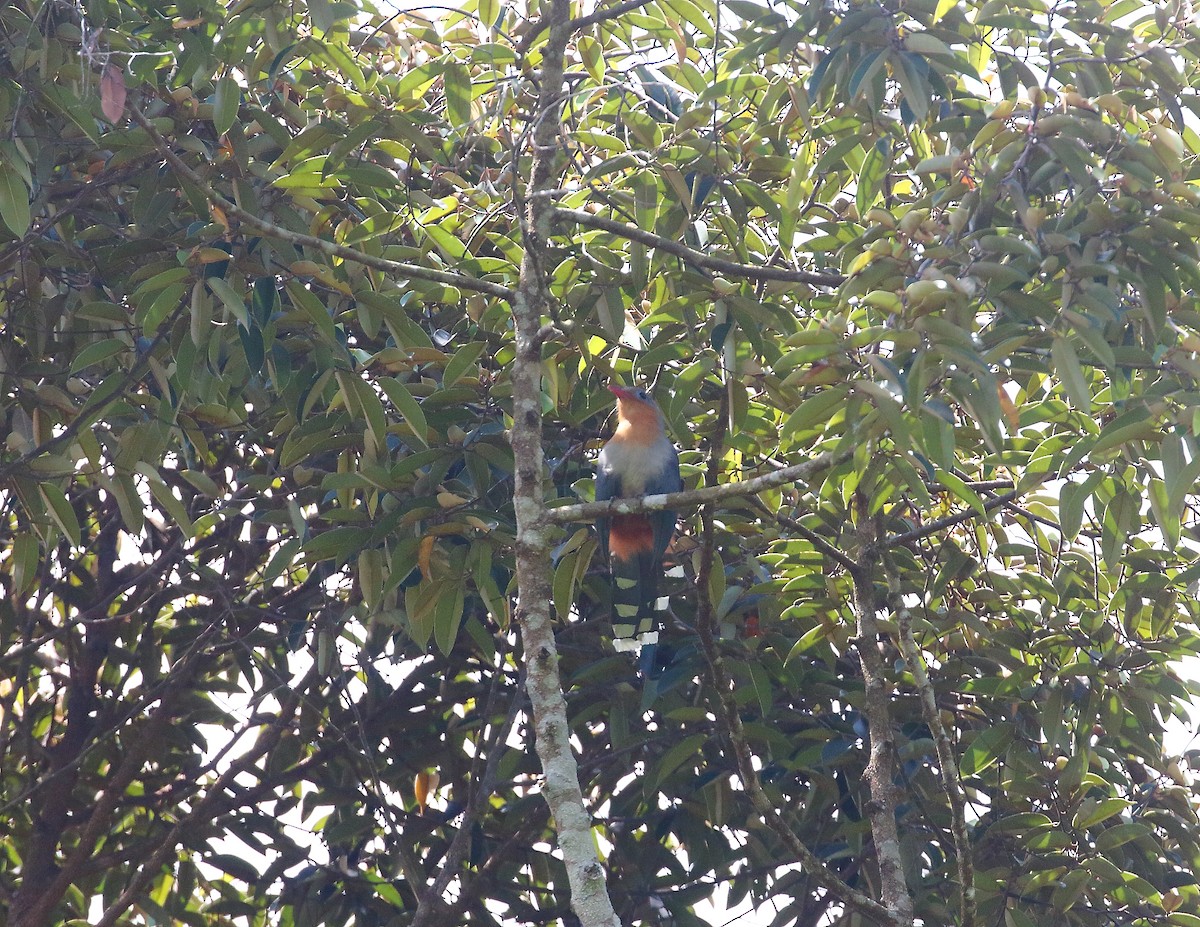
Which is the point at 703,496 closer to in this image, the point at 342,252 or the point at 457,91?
→ the point at 342,252

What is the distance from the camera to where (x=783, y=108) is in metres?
4.14

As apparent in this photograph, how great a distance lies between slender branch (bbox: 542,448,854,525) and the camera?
114 inches

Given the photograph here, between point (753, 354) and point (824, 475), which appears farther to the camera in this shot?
point (753, 354)

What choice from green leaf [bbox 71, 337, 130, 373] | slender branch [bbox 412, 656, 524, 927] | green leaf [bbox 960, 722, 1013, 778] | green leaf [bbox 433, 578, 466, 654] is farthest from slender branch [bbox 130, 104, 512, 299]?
green leaf [bbox 960, 722, 1013, 778]

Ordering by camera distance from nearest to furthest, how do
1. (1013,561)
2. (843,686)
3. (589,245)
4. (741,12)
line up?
1. (741,12)
2. (589,245)
3. (843,686)
4. (1013,561)

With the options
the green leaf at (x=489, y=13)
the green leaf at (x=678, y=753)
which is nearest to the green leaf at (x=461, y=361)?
the green leaf at (x=489, y=13)

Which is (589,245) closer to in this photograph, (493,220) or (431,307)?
(493,220)

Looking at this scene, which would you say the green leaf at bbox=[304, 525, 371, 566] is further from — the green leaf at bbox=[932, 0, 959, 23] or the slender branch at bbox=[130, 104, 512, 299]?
the green leaf at bbox=[932, 0, 959, 23]

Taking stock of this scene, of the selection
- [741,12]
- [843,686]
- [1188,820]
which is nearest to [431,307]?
[741,12]

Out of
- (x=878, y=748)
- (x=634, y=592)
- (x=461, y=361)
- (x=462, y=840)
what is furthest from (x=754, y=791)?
(x=461, y=361)

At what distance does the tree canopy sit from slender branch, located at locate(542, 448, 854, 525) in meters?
0.02

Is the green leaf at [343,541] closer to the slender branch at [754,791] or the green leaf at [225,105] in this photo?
the slender branch at [754,791]

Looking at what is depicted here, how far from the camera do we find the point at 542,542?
317 centimetres

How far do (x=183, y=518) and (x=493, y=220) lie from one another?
136 cm
